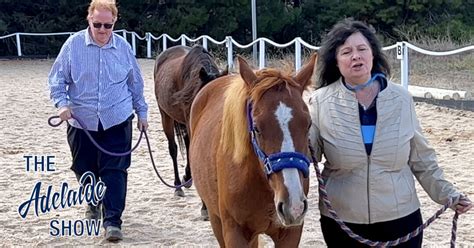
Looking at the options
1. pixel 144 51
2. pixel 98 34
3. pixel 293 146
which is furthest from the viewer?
pixel 144 51

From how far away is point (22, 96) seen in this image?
1357 cm

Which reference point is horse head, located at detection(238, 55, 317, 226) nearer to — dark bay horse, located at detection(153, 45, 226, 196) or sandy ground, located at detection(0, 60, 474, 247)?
sandy ground, located at detection(0, 60, 474, 247)

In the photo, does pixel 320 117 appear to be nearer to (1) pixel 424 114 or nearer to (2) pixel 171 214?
(2) pixel 171 214

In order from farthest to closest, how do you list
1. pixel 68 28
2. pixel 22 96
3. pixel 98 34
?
pixel 68 28
pixel 22 96
pixel 98 34

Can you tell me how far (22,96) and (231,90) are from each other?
1115 centimetres

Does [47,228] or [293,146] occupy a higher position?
Answer: [293,146]

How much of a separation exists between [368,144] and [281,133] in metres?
0.42

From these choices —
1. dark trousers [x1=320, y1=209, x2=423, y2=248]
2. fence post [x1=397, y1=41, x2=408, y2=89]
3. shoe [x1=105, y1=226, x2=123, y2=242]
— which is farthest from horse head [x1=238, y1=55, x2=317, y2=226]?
fence post [x1=397, y1=41, x2=408, y2=89]

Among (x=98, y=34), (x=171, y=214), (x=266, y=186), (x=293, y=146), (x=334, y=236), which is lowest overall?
(x=171, y=214)

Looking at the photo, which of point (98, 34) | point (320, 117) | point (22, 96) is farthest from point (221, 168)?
point (22, 96)

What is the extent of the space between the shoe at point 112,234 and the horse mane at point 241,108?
6.24ft

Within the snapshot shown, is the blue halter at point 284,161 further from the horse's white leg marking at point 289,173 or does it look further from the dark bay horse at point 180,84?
the dark bay horse at point 180,84

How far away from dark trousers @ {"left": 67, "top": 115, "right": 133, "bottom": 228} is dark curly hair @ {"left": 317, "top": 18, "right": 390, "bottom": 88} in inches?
82.3

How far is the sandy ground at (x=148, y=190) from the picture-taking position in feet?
16.0
